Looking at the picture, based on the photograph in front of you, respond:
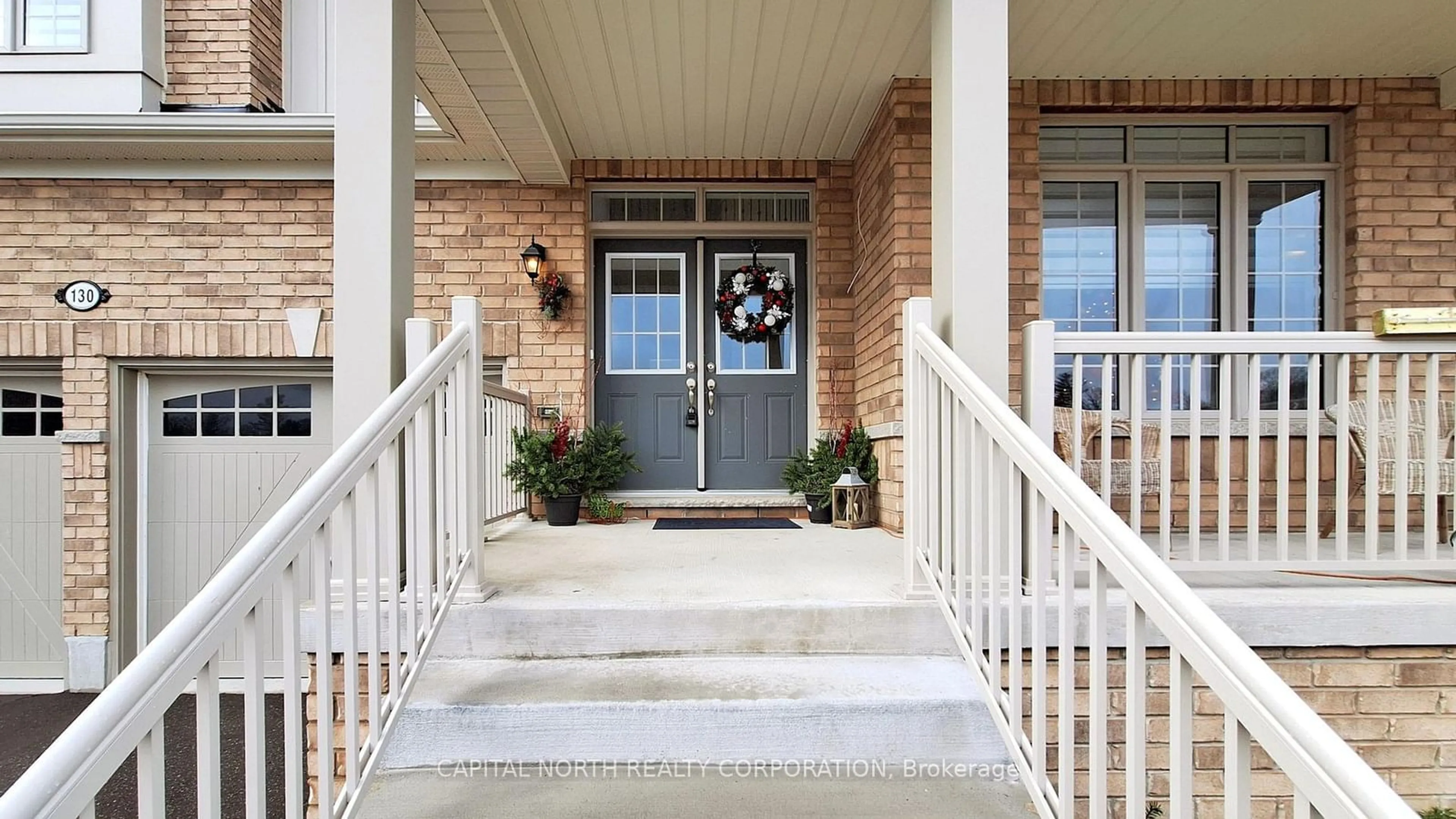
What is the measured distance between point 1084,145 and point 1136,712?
12.6 ft

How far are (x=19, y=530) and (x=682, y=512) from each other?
176 inches

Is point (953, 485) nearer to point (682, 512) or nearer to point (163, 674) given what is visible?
point (163, 674)

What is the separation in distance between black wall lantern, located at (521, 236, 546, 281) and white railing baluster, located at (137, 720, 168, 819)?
4183mm

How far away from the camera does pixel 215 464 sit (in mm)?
5562

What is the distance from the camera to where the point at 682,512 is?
5234 mm

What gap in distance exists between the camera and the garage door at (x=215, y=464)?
18.1ft

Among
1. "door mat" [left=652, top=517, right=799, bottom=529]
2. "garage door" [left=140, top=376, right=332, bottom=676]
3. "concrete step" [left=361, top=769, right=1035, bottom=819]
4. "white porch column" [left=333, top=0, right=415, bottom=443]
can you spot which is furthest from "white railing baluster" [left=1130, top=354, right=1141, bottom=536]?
"garage door" [left=140, top=376, right=332, bottom=676]

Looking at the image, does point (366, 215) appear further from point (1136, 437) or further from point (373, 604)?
point (1136, 437)

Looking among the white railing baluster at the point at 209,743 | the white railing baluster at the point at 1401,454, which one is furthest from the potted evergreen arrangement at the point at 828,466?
the white railing baluster at the point at 209,743

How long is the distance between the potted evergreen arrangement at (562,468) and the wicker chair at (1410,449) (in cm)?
355

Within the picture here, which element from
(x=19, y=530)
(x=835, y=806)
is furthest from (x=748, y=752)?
(x=19, y=530)

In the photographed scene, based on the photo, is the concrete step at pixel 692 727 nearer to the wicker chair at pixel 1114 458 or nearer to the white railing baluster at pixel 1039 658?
the white railing baluster at pixel 1039 658

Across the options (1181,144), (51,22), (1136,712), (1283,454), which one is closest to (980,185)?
(1283,454)

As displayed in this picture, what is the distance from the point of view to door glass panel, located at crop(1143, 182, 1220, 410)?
4.45m
